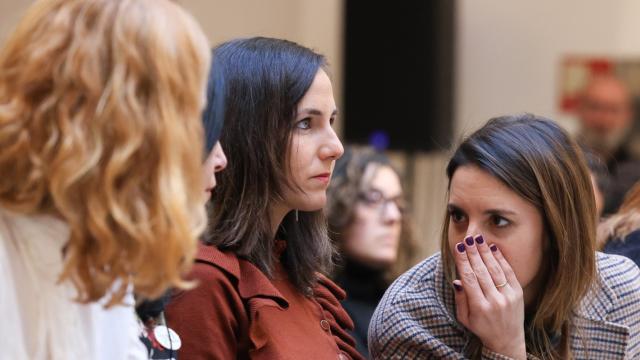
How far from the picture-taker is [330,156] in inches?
75.2

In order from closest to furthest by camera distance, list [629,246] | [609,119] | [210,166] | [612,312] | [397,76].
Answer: [210,166]
[612,312]
[629,246]
[397,76]
[609,119]

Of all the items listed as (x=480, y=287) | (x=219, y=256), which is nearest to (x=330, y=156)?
(x=219, y=256)

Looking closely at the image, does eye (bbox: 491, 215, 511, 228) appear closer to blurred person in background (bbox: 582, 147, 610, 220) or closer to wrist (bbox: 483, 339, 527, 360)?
wrist (bbox: 483, 339, 527, 360)

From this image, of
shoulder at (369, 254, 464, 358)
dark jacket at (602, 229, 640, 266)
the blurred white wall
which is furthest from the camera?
the blurred white wall

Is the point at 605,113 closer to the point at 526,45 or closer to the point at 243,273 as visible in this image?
the point at 526,45

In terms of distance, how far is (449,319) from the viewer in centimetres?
215

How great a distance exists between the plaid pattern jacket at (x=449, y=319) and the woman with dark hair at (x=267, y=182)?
183 millimetres

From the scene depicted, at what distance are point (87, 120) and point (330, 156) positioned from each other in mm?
728

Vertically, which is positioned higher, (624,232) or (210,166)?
(210,166)

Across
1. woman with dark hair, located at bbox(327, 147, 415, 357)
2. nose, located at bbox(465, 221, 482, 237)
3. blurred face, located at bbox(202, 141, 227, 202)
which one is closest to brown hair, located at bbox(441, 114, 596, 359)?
nose, located at bbox(465, 221, 482, 237)

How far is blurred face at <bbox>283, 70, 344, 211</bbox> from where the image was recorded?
6.19ft

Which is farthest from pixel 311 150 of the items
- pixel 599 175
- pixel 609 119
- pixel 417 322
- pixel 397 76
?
pixel 609 119

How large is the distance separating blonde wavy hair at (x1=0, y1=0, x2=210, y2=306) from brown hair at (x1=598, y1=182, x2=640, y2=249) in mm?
1561

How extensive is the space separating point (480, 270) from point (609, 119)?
4146 millimetres
